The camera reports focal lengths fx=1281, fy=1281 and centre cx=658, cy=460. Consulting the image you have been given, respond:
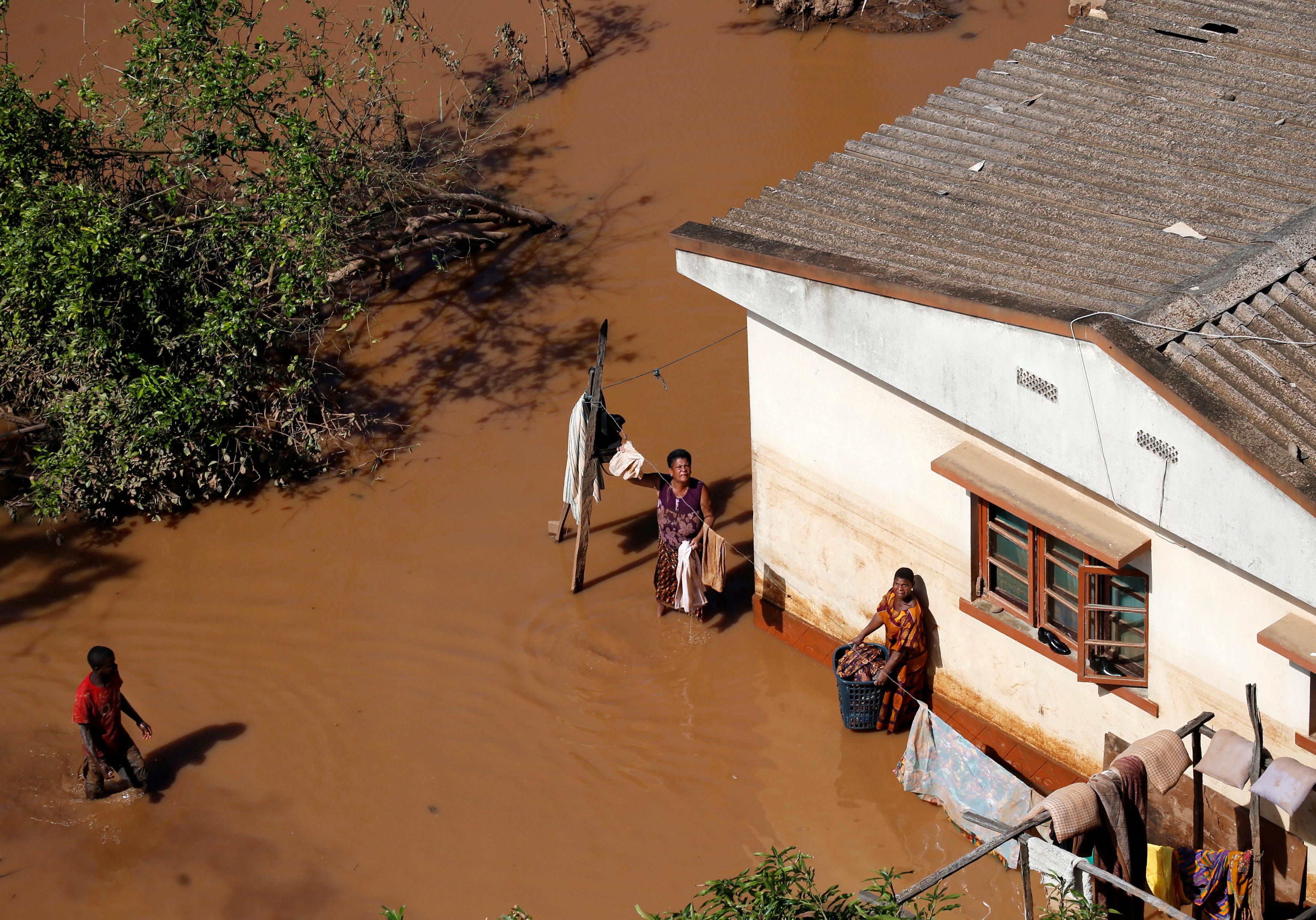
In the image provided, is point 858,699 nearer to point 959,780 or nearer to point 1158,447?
point 959,780

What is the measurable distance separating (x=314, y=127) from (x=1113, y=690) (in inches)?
303

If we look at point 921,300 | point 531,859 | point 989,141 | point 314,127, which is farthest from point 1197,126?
point 314,127

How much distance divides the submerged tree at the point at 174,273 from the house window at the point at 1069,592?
18.9 feet

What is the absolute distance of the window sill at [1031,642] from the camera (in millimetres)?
6586

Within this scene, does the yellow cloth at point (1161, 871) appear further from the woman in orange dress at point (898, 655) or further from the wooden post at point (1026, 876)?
the woman in orange dress at point (898, 655)

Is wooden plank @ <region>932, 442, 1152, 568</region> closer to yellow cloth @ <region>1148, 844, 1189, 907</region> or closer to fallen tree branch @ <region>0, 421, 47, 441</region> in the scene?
yellow cloth @ <region>1148, 844, 1189, 907</region>

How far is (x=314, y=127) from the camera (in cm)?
1069

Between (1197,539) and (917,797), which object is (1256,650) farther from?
(917,797)

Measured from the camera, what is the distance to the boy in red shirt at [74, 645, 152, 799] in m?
7.67

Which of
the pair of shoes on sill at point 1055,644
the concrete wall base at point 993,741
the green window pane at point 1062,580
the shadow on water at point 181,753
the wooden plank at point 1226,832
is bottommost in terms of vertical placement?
the shadow on water at point 181,753

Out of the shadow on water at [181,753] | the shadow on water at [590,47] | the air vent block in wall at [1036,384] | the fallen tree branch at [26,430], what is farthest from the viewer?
the shadow on water at [590,47]

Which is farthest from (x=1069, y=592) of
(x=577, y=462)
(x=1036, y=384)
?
(x=577, y=462)

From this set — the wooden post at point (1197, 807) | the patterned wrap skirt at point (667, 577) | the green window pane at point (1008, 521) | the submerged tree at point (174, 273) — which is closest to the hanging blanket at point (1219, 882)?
the wooden post at point (1197, 807)

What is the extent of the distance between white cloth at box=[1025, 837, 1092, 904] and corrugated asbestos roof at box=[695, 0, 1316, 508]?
5.96ft
